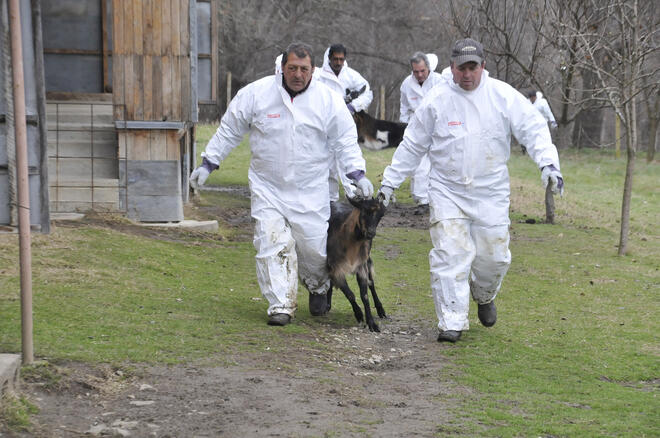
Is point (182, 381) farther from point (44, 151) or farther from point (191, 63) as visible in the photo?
point (191, 63)

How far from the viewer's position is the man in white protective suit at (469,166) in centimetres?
713

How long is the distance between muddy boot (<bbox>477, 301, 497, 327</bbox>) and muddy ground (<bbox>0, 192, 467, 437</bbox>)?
3.39ft

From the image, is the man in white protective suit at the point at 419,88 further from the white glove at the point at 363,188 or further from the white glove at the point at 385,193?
the white glove at the point at 363,188

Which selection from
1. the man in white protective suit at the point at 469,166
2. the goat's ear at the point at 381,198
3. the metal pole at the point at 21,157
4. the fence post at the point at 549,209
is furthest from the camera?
the fence post at the point at 549,209

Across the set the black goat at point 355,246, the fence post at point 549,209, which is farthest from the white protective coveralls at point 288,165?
the fence post at point 549,209

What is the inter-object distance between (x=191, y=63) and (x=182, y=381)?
6663 millimetres

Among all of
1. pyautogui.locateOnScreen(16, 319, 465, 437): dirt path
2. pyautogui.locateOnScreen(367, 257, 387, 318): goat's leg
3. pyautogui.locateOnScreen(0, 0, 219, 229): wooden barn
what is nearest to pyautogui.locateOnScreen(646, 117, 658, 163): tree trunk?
pyautogui.locateOnScreen(0, 0, 219, 229): wooden barn

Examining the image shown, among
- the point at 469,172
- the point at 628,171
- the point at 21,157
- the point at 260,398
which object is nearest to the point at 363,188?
the point at 469,172

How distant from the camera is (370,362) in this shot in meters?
6.53

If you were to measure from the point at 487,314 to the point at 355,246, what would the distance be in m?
1.12

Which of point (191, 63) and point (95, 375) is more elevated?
point (191, 63)

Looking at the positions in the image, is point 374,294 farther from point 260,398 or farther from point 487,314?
point 260,398

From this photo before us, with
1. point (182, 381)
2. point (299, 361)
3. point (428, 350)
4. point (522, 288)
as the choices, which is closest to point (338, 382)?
point (299, 361)

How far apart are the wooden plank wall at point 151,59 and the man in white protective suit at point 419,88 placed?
3653mm
